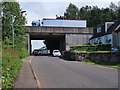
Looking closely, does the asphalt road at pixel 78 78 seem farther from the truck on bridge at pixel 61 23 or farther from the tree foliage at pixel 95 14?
the tree foliage at pixel 95 14

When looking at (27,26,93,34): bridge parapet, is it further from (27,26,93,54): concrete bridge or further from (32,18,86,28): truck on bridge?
(32,18,86,28): truck on bridge

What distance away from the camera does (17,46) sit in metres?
29.5

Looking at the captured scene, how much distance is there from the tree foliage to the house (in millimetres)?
32167

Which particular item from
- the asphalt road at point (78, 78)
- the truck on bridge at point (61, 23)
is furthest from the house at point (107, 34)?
the asphalt road at point (78, 78)

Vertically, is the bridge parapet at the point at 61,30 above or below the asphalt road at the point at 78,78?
above

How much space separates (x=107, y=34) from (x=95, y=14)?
46.8 m

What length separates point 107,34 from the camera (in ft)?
112

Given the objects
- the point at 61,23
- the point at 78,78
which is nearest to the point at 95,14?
the point at 61,23

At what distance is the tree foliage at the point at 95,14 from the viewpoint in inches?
2815

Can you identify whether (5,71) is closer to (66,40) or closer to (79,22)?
(66,40)

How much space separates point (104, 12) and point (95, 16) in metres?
5.91

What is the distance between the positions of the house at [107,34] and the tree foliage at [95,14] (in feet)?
106

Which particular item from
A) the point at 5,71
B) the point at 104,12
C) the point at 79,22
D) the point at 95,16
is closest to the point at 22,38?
the point at 79,22

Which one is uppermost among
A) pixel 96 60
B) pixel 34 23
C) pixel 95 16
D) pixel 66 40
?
pixel 95 16
